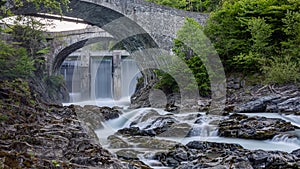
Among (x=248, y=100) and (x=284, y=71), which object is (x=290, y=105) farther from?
(x=284, y=71)

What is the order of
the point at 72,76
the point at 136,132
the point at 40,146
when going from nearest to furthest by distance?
the point at 40,146
the point at 136,132
the point at 72,76

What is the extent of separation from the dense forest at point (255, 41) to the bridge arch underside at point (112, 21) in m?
2.64

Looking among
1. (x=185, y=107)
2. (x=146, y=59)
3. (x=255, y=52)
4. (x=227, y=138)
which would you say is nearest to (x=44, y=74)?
(x=146, y=59)

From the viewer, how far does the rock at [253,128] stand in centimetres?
773

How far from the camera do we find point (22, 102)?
907 cm

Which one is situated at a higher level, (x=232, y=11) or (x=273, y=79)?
(x=232, y=11)

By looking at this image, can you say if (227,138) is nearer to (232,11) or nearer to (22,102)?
(22,102)

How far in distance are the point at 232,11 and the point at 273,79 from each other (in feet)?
14.5

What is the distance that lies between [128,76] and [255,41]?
18.1 m

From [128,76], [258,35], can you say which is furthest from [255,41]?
[128,76]

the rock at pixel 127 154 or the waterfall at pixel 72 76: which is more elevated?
the waterfall at pixel 72 76

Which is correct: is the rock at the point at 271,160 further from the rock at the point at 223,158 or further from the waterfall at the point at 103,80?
the waterfall at the point at 103,80

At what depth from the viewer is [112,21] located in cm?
1727

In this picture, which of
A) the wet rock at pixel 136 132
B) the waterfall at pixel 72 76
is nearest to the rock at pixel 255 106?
the wet rock at pixel 136 132
